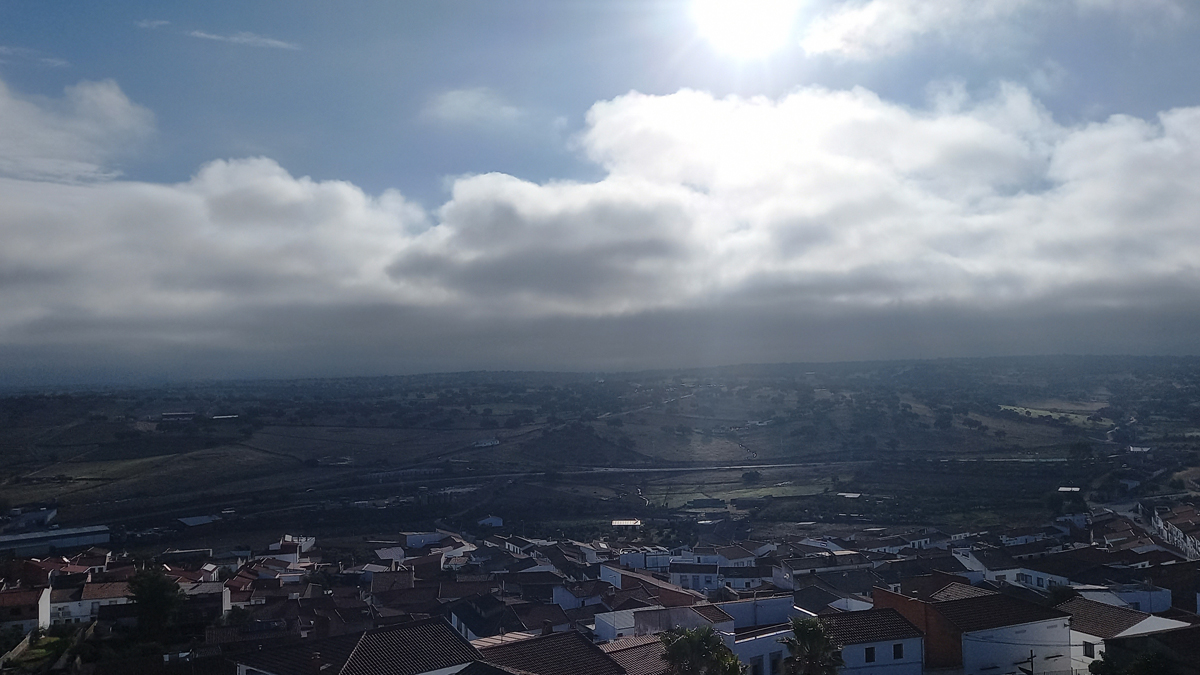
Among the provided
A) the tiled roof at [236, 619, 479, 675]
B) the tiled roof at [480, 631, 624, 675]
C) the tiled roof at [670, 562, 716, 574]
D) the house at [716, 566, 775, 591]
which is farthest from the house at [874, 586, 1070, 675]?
the tiled roof at [670, 562, 716, 574]

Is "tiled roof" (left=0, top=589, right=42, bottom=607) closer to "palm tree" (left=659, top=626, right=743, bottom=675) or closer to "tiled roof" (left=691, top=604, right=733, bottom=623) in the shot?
"tiled roof" (left=691, top=604, right=733, bottom=623)

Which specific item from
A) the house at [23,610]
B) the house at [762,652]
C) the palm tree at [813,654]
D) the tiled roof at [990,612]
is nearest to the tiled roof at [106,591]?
the house at [23,610]

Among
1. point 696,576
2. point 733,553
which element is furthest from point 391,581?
point 733,553

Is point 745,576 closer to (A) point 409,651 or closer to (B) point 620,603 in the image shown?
(B) point 620,603

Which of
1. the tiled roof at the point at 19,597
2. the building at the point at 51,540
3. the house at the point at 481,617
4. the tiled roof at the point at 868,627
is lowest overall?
the building at the point at 51,540

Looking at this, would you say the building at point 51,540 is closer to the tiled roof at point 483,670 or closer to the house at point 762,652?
the tiled roof at point 483,670

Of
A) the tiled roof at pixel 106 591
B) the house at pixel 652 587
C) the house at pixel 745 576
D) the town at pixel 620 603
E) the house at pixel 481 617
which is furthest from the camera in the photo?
the house at pixel 745 576
